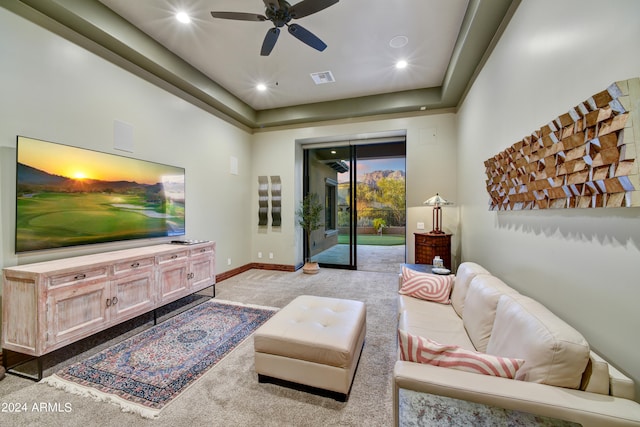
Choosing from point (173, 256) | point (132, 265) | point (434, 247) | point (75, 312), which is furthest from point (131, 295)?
point (434, 247)

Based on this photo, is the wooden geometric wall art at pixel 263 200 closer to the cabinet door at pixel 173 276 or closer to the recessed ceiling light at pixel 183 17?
the cabinet door at pixel 173 276

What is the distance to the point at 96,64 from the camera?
9.46 feet

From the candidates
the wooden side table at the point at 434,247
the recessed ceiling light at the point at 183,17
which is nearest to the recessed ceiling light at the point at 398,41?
the recessed ceiling light at the point at 183,17

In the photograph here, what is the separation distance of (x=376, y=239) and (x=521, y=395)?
17.9ft

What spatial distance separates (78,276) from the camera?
225 cm

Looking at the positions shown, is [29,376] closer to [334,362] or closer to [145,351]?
[145,351]

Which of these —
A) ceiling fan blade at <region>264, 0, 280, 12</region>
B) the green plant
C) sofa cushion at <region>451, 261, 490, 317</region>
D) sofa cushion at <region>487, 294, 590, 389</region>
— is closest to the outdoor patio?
the green plant

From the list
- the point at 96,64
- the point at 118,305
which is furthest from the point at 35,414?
the point at 96,64

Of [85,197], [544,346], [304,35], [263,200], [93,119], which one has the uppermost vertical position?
[304,35]

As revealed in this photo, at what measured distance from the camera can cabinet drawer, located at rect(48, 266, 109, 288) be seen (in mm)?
2082

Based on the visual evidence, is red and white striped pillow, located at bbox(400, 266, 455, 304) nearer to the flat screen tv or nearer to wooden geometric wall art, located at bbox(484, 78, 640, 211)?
wooden geometric wall art, located at bbox(484, 78, 640, 211)

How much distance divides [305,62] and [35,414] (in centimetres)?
450

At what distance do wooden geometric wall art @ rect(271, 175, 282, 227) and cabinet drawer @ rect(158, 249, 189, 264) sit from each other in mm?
2445

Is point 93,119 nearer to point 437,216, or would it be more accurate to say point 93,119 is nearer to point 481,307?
point 481,307
